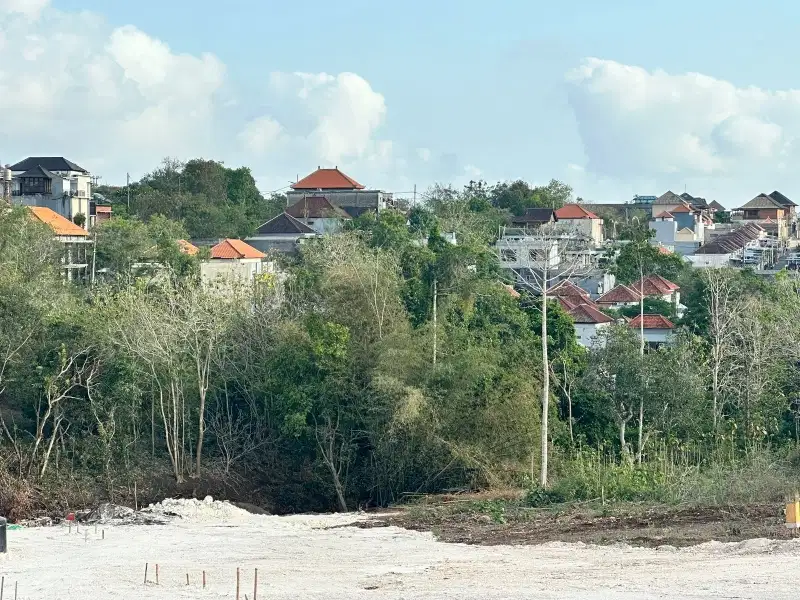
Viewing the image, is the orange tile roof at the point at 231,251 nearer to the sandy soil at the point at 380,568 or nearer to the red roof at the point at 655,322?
the red roof at the point at 655,322

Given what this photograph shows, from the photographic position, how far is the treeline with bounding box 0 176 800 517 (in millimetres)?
27344

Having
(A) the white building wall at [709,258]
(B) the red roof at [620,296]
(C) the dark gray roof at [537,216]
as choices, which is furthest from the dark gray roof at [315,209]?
(A) the white building wall at [709,258]

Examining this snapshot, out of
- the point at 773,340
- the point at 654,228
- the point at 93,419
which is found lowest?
the point at 93,419

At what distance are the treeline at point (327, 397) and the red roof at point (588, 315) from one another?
439 inches

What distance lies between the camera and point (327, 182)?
80812mm

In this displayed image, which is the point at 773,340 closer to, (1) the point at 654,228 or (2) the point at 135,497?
(2) the point at 135,497

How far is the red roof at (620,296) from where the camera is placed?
49938 millimetres

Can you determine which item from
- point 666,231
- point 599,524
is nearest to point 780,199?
point 666,231

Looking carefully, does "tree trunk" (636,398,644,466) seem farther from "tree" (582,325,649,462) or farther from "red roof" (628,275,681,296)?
"red roof" (628,275,681,296)

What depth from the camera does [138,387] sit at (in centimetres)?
2881

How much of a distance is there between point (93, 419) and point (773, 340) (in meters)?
17.4

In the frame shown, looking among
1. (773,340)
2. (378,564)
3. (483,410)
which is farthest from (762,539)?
(773,340)

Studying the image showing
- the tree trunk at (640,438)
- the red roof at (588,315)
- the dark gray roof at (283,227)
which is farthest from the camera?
the dark gray roof at (283,227)

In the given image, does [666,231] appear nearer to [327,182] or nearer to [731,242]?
[731,242]
